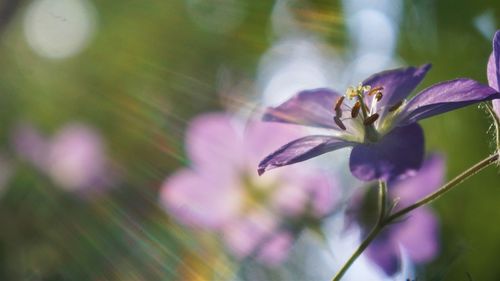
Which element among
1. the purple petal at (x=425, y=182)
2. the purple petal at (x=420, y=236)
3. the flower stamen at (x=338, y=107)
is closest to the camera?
the flower stamen at (x=338, y=107)

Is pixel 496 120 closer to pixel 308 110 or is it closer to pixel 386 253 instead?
pixel 308 110

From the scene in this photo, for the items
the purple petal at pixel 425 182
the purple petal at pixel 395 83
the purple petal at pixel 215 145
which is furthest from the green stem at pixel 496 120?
the purple petal at pixel 215 145

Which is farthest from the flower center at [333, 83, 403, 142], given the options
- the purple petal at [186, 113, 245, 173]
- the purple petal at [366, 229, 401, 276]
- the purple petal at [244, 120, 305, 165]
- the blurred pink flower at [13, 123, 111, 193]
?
the blurred pink flower at [13, 123, 111, 193]

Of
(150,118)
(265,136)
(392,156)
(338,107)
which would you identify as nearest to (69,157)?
(265,136)

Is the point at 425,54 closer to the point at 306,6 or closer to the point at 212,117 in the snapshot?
the point at 212,117

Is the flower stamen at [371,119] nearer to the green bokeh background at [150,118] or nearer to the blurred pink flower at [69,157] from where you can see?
the green bokeh background at [150,118]

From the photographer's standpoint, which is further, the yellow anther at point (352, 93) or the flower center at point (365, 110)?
the yellow anther at point (352, 93)

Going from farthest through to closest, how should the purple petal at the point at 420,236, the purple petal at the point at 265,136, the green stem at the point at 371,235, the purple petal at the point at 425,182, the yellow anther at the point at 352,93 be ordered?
1. the purple petal at the point at 265,136
2. the purple petal at the point at 425,182
3. the purple petal at the point at 420,236
4. the yellow anther at the point at 352,93
5. the green stem at the point at 371,235
